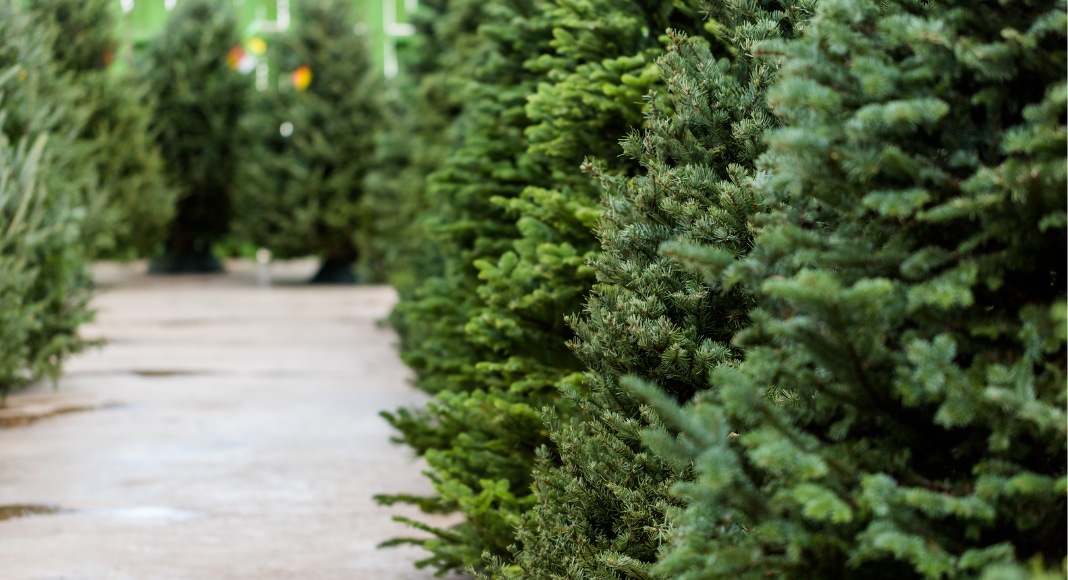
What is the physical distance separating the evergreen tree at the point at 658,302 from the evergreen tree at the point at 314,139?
44.5 ft

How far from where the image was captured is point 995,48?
144 centimetres

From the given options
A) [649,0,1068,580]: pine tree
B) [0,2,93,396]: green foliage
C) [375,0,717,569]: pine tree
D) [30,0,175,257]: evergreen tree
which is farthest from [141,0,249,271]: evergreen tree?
[649,0,1068,580]: pine tree

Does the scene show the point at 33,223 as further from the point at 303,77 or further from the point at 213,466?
the point at 303,77

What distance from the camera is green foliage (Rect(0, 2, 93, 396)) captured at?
560cm

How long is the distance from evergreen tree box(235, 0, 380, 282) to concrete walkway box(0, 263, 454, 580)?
593cm

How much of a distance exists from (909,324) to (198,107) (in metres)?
17.1

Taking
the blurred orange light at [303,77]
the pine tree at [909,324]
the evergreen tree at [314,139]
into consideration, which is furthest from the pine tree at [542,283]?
the blurred orange light at [303,77]

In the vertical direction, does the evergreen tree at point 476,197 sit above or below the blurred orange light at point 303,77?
below

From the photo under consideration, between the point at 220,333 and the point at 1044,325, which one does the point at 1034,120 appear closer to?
the point at 1044,325

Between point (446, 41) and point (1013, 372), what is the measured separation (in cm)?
1000

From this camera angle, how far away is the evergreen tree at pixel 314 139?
614 inches

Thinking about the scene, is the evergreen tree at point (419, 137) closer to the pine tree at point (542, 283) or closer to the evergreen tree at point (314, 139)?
the evergreen tree at point (314, 139)

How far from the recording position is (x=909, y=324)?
5.03ft

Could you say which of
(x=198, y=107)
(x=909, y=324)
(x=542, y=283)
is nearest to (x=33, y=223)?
(x=542, y=283)
